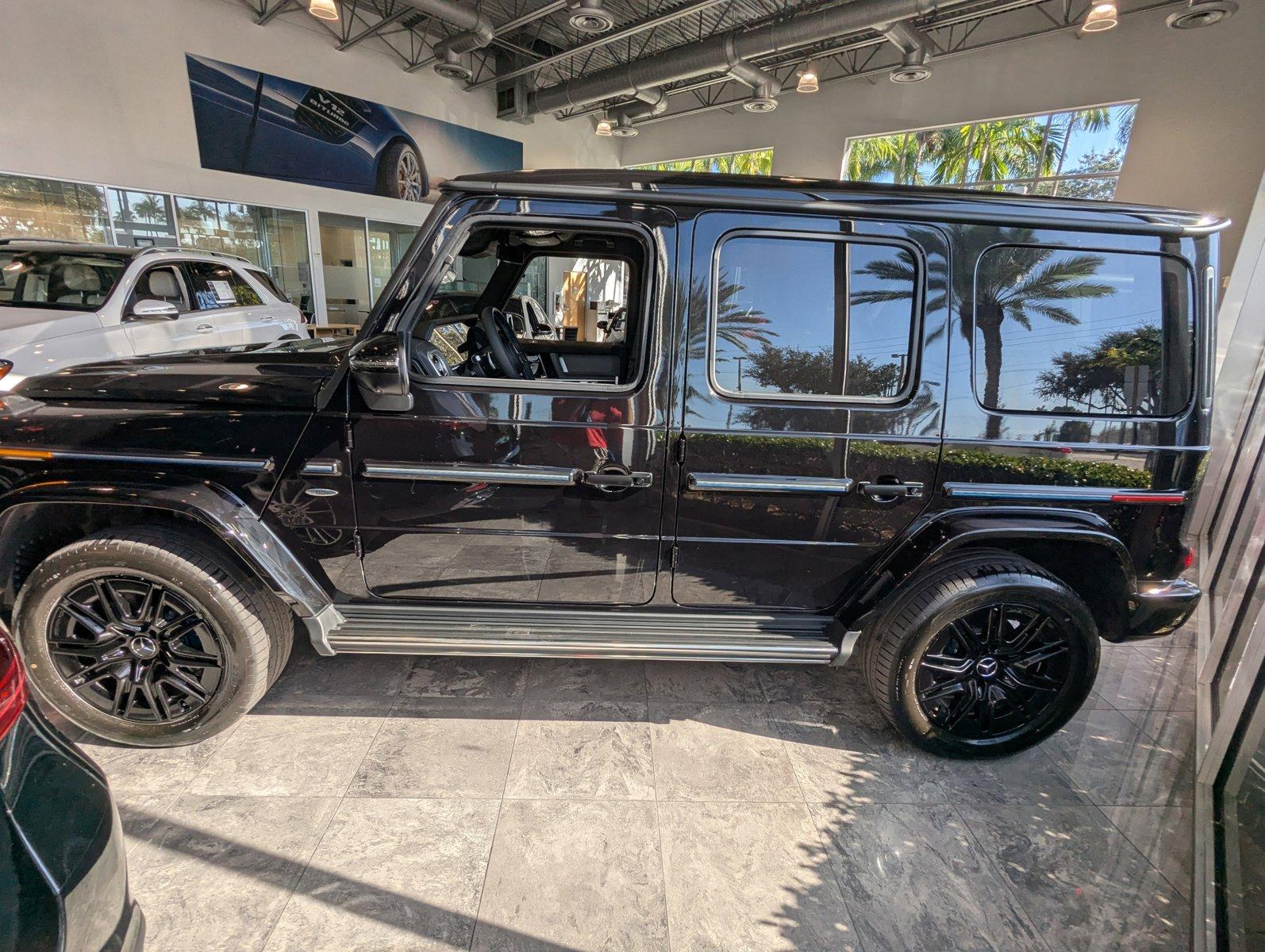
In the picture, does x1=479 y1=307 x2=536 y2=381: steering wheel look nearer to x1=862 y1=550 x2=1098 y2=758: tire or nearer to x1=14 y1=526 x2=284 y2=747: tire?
x1=14 y1=526 x2=284 y2=747: tire

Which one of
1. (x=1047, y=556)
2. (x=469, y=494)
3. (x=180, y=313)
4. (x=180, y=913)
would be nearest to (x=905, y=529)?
(x=1047, y=556)

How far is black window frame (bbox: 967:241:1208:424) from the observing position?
2.10 metres

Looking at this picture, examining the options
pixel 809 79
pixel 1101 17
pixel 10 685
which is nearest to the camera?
pixel 10 685

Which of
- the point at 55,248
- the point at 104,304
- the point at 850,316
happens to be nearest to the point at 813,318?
the point at 850,316

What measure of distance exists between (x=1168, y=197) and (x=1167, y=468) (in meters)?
9.16

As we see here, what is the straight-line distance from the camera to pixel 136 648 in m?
2.19

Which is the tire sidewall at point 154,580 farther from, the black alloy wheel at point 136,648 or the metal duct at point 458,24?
the metal duct at point 458,24

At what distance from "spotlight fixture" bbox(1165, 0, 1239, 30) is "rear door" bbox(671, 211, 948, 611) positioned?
8.24 meters

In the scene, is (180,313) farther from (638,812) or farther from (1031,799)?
(1031,799)

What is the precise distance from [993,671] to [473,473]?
222cm

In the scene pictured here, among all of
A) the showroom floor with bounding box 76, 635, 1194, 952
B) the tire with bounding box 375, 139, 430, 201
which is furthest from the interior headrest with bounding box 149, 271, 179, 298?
the tire with bounding box 375, 139, 430, 201

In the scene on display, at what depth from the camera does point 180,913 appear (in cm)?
168

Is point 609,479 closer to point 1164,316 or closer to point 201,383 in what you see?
point 201,383

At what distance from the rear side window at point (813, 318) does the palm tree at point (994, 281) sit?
11mm
